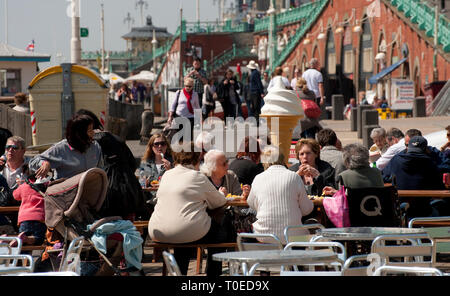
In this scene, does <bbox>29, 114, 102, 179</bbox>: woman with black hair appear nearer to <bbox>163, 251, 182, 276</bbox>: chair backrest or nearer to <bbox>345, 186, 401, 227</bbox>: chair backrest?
<bbox>345, 186, 401, 227</bbox>: chair backrest

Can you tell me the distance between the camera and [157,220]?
908 cm

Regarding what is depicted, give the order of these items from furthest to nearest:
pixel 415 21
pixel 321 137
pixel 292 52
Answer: pixel 292 52 < pixel 415 21 < pixel 321 137

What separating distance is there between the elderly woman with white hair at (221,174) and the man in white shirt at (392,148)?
116 inches

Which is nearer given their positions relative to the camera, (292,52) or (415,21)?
(415,21)

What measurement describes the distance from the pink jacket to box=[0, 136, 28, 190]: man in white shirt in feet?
2.84

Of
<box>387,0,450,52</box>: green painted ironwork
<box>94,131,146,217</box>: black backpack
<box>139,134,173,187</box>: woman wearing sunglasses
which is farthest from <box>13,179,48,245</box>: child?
<box>387,0,450,52</box>: green painted ironwork

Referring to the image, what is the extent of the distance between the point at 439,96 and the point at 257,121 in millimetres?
10313

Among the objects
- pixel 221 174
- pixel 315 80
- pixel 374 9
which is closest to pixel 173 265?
pixel 221 174

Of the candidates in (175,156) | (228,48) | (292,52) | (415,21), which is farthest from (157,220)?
(228,48)

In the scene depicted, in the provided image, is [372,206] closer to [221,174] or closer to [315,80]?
[221,174]

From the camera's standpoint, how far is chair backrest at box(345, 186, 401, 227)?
362 inches

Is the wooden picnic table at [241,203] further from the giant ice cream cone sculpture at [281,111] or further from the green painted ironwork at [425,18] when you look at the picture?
the green painted ironwork at [425,18]

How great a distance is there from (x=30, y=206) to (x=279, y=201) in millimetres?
2520
